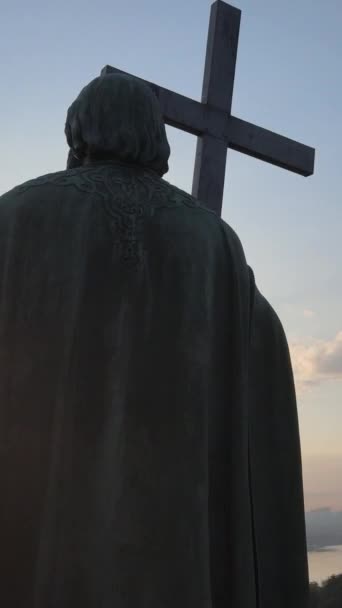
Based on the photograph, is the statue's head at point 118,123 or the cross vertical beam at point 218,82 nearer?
the statue's head at point 118,123

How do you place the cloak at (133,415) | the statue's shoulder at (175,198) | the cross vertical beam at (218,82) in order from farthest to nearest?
the cross vertical beam at (218,82), the statue's shoulder at (175,198), the cloak at (133,415)

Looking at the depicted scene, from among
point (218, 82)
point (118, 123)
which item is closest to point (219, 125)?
point (218, 82)

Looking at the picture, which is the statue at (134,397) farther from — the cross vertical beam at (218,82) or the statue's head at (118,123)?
the cross vertical beam at (218,82)

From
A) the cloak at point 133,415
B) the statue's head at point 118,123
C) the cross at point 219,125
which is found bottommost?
the cloak at point 133,415

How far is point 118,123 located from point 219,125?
325 cm

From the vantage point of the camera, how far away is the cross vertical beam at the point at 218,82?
6305 mm

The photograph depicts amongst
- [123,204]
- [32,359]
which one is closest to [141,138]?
[123,204]

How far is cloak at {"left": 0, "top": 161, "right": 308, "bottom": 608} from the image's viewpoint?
115 inches

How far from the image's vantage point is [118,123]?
3486mm

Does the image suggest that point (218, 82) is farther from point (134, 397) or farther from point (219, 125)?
point (134, 397)

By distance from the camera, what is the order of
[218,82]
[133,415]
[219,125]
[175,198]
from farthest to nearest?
[218,82]
[219,125]
[175,198]
[133,415]

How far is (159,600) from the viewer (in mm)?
2893

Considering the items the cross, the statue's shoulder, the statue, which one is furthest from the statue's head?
the cross

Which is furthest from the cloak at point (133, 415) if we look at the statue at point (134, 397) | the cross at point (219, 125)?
the cross at point (219, 125)
